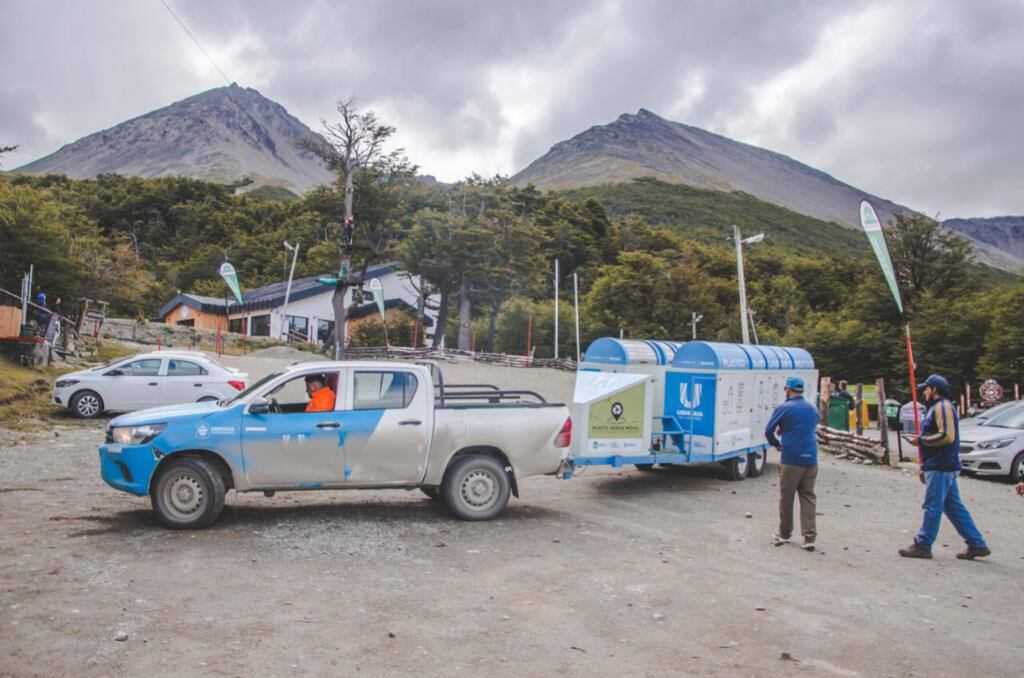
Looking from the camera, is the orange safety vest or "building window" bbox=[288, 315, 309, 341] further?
Answer: "building window" bbox=[288, 315, 309, 341]

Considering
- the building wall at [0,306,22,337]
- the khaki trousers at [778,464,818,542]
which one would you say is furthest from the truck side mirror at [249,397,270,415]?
the building wall at [0,306,22,337]

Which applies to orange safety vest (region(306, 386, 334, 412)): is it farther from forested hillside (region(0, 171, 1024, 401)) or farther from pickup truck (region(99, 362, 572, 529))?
forested hillside (region(0, 171, 1024, 401))

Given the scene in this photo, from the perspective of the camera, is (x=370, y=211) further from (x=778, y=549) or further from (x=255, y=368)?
(x=778, y=549)

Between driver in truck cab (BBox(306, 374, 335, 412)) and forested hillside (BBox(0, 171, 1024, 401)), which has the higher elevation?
forested hillside (BBox(0, 171, 1024, 401))

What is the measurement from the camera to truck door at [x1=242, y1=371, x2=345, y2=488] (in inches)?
320

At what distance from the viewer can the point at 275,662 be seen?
481 centimetres

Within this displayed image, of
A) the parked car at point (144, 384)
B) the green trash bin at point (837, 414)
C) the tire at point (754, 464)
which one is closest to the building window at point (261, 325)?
the parked car at point (144, 384)

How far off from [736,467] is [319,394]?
8047 millimetres

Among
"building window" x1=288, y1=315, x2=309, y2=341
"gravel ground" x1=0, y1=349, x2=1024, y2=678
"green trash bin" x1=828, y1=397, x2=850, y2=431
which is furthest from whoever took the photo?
"building window" x1=288, y1=315, x2=309, y2=341

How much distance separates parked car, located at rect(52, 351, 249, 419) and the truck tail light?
10014 mm

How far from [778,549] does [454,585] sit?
380 centimetres

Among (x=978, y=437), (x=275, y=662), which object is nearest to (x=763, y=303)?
(x=978, y=437)

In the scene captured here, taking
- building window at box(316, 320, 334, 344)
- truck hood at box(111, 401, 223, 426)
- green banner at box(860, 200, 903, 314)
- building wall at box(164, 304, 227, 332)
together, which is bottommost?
truck hood at box(111, 401, 223, 426)

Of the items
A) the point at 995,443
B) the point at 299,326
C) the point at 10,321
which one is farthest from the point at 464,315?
the point at 995,443
